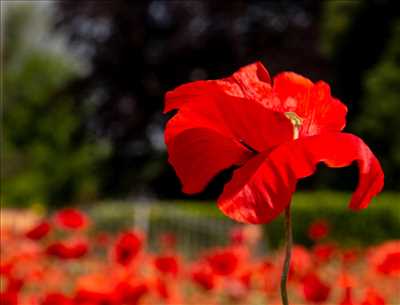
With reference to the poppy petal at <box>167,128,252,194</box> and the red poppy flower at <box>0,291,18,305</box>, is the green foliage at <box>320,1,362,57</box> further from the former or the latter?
the poppy petal at <box>167,128,252,194</box>

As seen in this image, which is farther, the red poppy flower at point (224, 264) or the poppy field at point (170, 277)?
the red poppy flower at point (224, 264)

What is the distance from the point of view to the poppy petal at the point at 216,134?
28.8 inches

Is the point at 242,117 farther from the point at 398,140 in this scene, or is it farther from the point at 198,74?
the point at 198,74

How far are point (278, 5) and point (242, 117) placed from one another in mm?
16023

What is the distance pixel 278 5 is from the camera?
16438 millimetres

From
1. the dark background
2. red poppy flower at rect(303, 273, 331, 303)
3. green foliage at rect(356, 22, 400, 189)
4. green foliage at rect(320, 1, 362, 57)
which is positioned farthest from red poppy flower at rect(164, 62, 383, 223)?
green foliage at rect(320, 1, 362, 57)

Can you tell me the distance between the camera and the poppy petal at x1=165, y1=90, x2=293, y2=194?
731 mm

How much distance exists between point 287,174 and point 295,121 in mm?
85

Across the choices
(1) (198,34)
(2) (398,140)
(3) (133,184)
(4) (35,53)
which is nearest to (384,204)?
(2) (398,140)

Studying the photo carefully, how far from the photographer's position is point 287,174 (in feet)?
2.28

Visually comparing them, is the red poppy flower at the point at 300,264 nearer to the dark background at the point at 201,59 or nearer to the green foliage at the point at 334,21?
the dark background at the point at 201,59

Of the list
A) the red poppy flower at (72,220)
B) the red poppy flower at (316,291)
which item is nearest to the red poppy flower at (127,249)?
the red poppy flower at (316,291)

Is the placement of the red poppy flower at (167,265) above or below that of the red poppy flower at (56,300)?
below

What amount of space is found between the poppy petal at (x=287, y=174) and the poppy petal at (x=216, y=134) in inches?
1.1
